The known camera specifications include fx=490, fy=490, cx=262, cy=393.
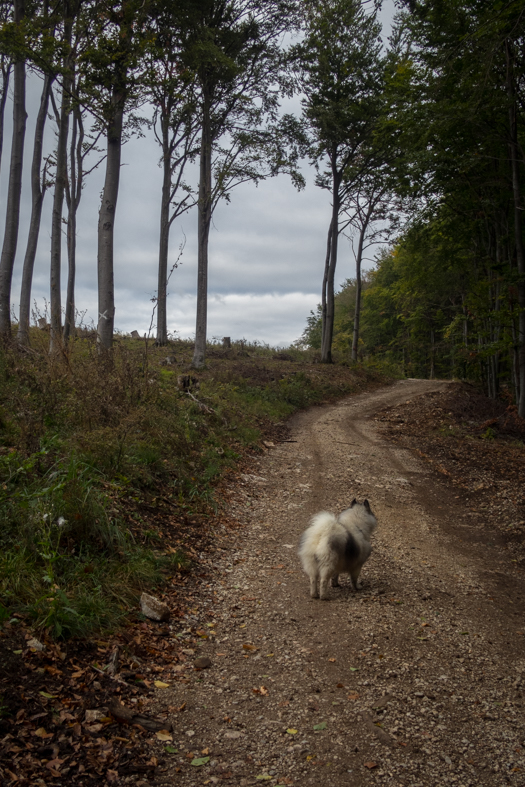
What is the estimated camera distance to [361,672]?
13.3 feet

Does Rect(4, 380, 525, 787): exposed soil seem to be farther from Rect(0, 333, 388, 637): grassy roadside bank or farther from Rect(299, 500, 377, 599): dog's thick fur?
Rect(0, 333, 388, 637): grassy roadside bank

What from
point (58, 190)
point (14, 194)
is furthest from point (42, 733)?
point (58, 190)

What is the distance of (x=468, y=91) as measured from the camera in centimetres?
1314

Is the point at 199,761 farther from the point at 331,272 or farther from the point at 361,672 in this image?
the point at 331,272

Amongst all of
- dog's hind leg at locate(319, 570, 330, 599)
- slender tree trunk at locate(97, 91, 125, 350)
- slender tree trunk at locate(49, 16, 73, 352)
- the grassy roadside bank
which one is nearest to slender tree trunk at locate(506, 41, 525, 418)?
the grassy roadside bank

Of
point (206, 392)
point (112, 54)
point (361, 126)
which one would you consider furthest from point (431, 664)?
point (361, 126)

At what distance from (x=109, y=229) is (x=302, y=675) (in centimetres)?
1014

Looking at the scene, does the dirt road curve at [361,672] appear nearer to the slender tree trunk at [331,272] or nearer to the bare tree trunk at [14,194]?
the bare tree trunk at [14,194]

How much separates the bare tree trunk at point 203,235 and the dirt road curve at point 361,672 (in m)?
11.8

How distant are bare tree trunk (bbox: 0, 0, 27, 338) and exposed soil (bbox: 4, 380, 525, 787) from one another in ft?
30.5

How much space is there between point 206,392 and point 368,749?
11.5 metres

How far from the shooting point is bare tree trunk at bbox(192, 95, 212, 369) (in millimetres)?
18625

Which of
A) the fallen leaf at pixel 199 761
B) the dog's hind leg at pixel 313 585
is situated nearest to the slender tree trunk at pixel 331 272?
the dog's hind leg at pixel 313 585

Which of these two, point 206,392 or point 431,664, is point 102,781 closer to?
point 431,664
